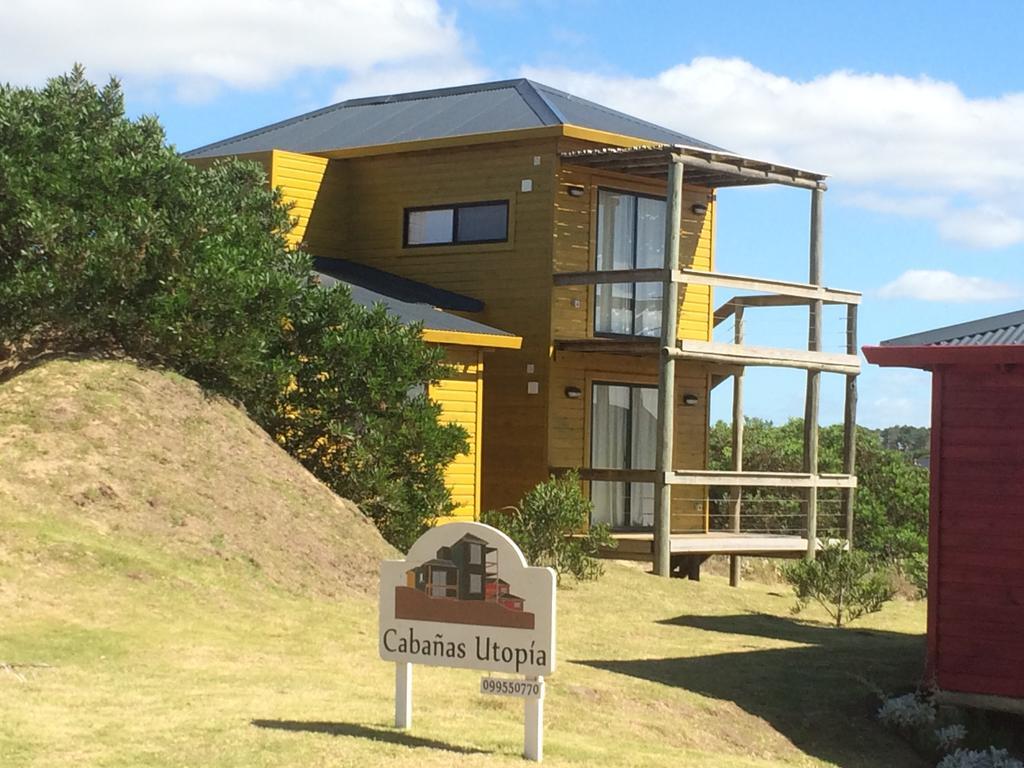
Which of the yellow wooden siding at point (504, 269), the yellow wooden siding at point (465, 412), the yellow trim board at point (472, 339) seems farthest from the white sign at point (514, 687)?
the yellow wooden siding at point (504, 269)

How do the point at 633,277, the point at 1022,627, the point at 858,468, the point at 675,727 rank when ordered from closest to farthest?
the point at 675,727 < the point at 1022,627 < the point at 633,277 < the point at 858,468

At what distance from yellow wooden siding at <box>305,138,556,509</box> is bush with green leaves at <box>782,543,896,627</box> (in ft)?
19.1

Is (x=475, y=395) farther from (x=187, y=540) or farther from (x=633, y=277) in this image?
(x=187, y=540)

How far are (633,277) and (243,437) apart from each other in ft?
24.0

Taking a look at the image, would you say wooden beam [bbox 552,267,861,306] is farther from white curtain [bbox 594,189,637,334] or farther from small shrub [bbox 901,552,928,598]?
small shrub [bbox 901,552,928,598]

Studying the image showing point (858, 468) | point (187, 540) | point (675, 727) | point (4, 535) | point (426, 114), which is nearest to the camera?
point (675, 727)

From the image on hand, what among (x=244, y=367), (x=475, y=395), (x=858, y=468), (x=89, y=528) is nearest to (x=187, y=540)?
(x=89, y=528)

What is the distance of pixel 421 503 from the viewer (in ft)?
69.7

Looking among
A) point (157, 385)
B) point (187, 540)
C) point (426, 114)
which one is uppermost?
point (426, 114)

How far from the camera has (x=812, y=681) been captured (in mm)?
15516

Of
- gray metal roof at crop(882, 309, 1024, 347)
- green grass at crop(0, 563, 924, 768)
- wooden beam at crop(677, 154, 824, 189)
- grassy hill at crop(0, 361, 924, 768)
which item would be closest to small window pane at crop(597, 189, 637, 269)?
wooden beam at crop(677, 154, 824, 189)

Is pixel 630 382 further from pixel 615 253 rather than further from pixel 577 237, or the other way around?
pixel 577 237

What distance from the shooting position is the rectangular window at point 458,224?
2662 cm

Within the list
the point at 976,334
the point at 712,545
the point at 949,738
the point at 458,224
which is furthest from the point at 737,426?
the point at 949,738
